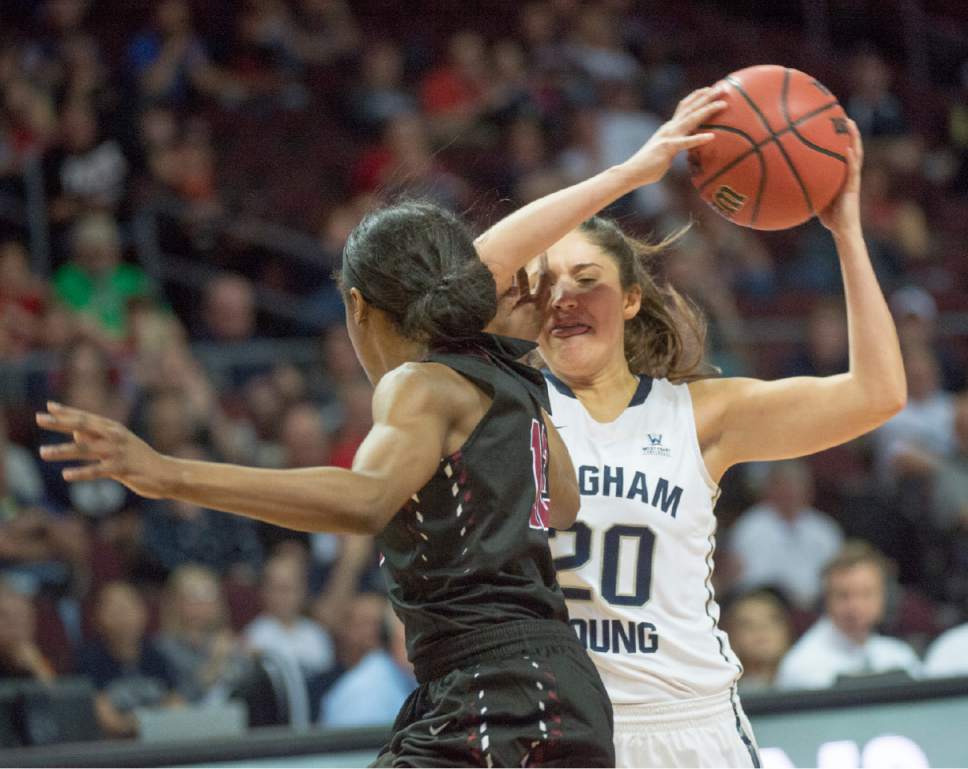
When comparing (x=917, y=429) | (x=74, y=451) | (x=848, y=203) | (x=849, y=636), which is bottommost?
(x=849, y=636)

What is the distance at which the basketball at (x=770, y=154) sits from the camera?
3.29m

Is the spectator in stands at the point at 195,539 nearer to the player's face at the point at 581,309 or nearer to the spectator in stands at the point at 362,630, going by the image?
the spectator in stands at the point at 362,630

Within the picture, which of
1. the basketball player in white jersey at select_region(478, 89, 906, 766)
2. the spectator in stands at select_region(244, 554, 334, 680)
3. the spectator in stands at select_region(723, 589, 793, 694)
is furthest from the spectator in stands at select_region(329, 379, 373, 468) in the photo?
the basketball player in white jersey at select_region(478, 89, 906, 766)

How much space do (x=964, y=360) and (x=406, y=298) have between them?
7.98m

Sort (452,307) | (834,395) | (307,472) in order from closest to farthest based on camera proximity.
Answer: (307,472)
(452,307)
(834,395)

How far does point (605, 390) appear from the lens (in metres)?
3.48

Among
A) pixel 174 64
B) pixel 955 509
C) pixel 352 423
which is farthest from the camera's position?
pixel 174 64

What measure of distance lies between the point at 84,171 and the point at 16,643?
365 cm

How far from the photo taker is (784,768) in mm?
4746

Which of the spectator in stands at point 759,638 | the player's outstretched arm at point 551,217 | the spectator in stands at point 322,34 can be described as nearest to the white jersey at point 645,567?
the player's outstretched arm at point 551,217

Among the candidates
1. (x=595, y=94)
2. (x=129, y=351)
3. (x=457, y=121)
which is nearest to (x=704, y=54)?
(x=595, y=94)

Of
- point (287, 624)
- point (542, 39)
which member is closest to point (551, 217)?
point (287, 624)

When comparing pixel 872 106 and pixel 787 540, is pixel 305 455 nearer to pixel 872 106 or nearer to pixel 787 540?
pixel 787 540

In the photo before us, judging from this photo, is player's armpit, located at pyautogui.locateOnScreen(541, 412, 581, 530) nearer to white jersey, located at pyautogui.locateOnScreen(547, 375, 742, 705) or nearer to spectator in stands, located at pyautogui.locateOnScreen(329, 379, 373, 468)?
white jersey, located at pyautogui.locateOnScreen(547, 375, 742, 705)
